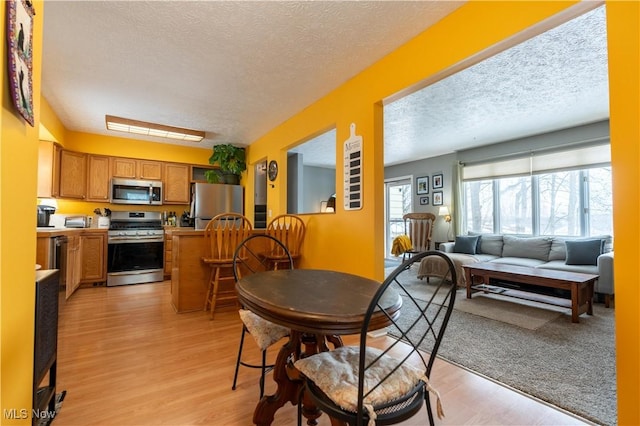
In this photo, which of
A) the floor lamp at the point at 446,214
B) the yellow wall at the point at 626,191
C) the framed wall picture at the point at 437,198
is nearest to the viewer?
the yellow wall at the point at 626,191

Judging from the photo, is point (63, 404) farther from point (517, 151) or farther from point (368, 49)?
point (517, 151)

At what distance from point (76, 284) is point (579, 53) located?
631cm

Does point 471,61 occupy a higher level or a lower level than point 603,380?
higher

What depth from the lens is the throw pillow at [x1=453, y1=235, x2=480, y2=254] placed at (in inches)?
200

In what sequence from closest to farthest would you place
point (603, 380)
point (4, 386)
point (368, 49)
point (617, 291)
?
point (4, 386)
point (617, 291)
point (603, 380)
point (368, 49)

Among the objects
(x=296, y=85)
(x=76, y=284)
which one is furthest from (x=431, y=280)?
(x=76, y=284)

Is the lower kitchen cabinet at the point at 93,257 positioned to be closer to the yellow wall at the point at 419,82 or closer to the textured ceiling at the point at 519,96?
the yellow wall at the point at 419,82

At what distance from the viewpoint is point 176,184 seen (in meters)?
5.28

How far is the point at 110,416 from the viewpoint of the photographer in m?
1.43

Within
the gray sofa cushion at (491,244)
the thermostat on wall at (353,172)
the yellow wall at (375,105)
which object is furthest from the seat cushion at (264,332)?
the gray sofa cushion at (491,244)

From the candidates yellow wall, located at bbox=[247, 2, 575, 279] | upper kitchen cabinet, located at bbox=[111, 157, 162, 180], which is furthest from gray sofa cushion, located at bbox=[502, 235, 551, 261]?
upper kitchen cabinet, located at bbox=[111, 157, 162, 180]

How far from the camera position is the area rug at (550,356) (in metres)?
1.61

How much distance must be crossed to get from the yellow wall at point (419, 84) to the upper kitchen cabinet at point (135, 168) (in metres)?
2.37

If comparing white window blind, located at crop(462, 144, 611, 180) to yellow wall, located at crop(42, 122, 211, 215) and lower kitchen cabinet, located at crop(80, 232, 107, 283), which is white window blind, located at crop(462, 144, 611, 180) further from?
lower kitchen cabinet, located at crop(80, 232, 107, 283)
